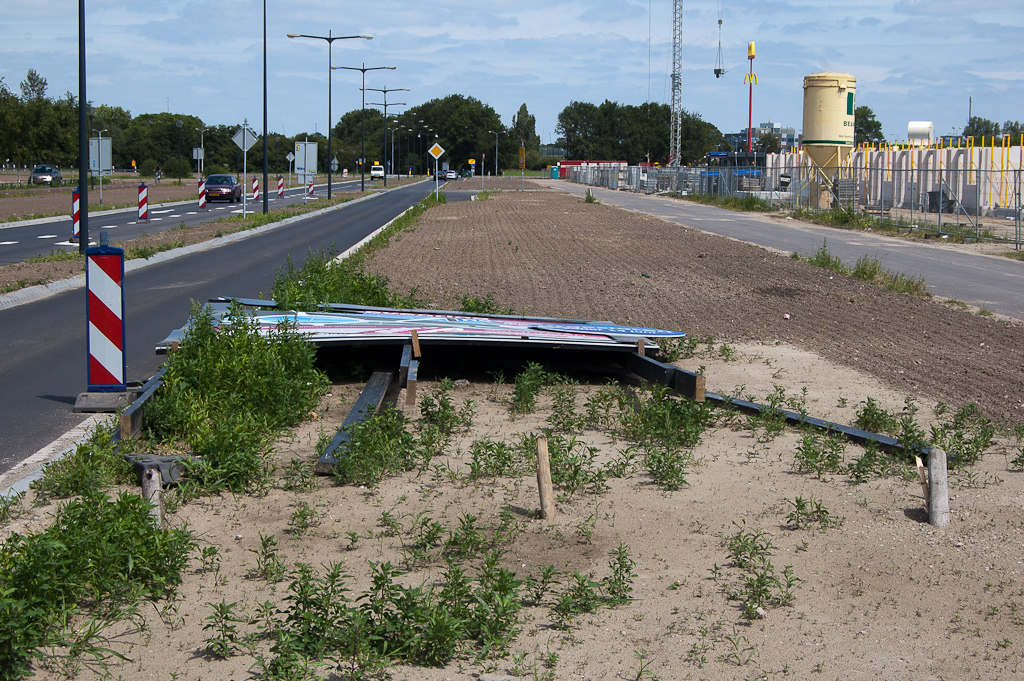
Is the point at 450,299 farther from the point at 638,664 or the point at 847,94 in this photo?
the point at 847,94

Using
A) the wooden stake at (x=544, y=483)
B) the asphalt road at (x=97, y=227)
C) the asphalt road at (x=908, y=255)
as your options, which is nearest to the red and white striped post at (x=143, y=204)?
the asphalt road at (x=97, y=227)

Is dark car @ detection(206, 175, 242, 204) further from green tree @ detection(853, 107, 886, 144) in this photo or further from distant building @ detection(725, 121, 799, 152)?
green tree @ detection(853, 107, 886, 144)

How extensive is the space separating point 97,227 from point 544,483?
30.1 m

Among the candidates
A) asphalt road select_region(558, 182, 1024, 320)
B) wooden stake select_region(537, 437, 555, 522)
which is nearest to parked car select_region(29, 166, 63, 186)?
asphalt road select_region(558, 182, 1024, 320)

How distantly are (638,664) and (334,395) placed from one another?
18.3 feet

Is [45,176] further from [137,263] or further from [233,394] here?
[233,394]

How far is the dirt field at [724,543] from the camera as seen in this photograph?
4.06 m

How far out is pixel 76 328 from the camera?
12.4m

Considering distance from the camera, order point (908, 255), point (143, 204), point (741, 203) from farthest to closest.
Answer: point (741, 203) → point (143, 204) → point (908, 255)

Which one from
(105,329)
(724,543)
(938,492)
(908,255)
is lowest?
(724,543)

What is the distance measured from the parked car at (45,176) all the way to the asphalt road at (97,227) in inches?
1042

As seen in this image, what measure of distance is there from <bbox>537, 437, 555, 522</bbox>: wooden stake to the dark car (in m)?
47.8

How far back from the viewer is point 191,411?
23.1 ft

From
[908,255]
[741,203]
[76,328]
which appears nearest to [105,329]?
[76,328]
